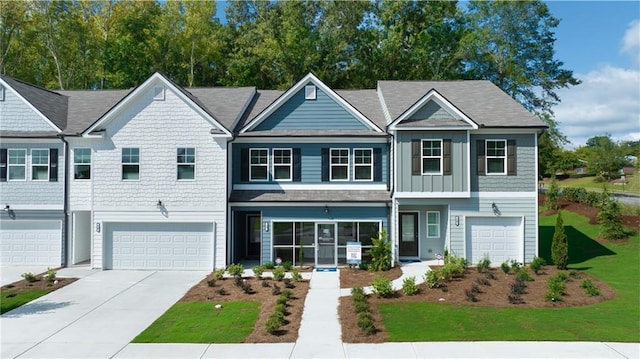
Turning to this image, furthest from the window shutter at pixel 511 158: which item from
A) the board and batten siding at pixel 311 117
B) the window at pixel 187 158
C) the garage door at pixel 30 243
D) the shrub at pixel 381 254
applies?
the garage door at pixel 30 243

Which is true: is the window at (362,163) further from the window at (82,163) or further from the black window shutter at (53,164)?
the black window shutter at (53,164)

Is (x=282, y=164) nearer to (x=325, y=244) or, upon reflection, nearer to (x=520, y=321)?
(x=325, y=244)

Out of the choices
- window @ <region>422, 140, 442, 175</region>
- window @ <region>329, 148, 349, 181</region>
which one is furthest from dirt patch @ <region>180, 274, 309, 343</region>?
window @ <region>422, 140, 442, 175</region>

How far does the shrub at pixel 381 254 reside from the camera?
55.2ft

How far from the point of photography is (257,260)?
63.7 ft

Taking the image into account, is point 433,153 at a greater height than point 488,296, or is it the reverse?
point 433,153

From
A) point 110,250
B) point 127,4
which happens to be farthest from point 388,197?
point 127,4

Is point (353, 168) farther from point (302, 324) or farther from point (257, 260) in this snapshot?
point (302, 324)

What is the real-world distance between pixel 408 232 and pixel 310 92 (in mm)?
7893

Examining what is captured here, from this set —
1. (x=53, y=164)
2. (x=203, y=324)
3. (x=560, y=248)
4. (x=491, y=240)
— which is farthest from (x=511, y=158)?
(x=53, y=164)

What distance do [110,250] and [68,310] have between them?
18.3 ft

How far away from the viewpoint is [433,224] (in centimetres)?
1922

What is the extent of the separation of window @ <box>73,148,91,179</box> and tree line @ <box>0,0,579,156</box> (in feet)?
58.1

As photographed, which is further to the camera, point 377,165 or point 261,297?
point 377,165
